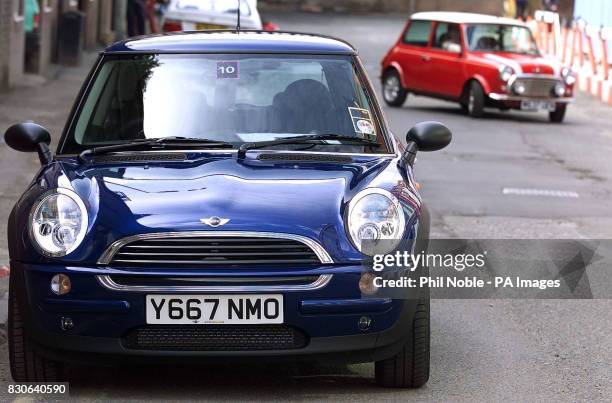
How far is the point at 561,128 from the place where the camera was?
23.4m

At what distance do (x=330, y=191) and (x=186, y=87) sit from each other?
1.33 metres

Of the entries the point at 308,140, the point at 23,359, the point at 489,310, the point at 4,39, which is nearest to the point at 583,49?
the point at 4,39

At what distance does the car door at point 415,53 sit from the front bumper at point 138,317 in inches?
794

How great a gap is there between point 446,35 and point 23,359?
20209 millimetres

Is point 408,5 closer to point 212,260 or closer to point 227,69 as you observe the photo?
point 227,69

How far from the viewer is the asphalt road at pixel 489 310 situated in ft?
21.1

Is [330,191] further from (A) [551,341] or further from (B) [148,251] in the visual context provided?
(A) [551,341]

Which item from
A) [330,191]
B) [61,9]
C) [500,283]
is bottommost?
[61,9]

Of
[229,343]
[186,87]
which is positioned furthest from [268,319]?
[186,87]

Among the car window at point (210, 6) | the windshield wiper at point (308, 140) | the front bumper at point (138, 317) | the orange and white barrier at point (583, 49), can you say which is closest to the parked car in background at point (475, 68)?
the car window at point (210, 6)

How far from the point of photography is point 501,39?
2536 cm

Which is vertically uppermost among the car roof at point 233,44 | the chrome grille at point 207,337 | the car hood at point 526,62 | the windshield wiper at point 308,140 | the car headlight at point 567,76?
the car roof at point 233,44

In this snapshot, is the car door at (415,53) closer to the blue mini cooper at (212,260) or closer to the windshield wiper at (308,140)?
the windshield wiper at (308,140)

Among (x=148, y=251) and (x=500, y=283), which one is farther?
(x=500, y=283)
